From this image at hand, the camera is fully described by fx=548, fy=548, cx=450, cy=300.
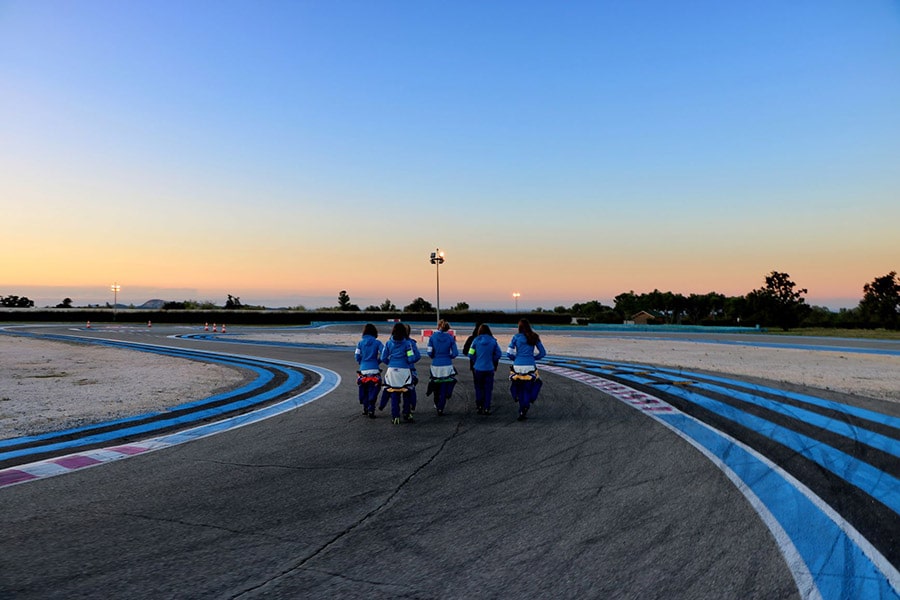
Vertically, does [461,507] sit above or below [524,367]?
below

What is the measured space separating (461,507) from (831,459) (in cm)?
479

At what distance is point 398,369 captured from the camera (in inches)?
364

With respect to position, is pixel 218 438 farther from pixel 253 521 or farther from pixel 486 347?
pixel 486 347

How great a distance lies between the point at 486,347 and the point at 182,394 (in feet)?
23.6

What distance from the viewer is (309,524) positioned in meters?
4.51

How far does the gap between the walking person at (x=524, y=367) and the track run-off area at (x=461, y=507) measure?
1.87 feet

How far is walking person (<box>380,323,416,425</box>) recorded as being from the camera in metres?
9.10

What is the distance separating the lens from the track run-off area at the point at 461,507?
3.55 metres

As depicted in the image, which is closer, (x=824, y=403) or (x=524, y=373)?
(x=524, y=373)

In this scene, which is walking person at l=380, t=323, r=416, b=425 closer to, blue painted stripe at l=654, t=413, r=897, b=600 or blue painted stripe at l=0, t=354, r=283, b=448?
blue painted stripe at l=0, t=354, r=283, b=448

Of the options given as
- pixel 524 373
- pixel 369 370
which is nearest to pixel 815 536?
pixel 524 373

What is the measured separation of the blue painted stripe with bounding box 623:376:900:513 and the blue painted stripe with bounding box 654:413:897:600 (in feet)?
2.32

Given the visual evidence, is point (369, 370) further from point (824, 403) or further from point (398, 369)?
point (824, 403)

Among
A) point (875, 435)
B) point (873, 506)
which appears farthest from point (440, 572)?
point (875, 435)
